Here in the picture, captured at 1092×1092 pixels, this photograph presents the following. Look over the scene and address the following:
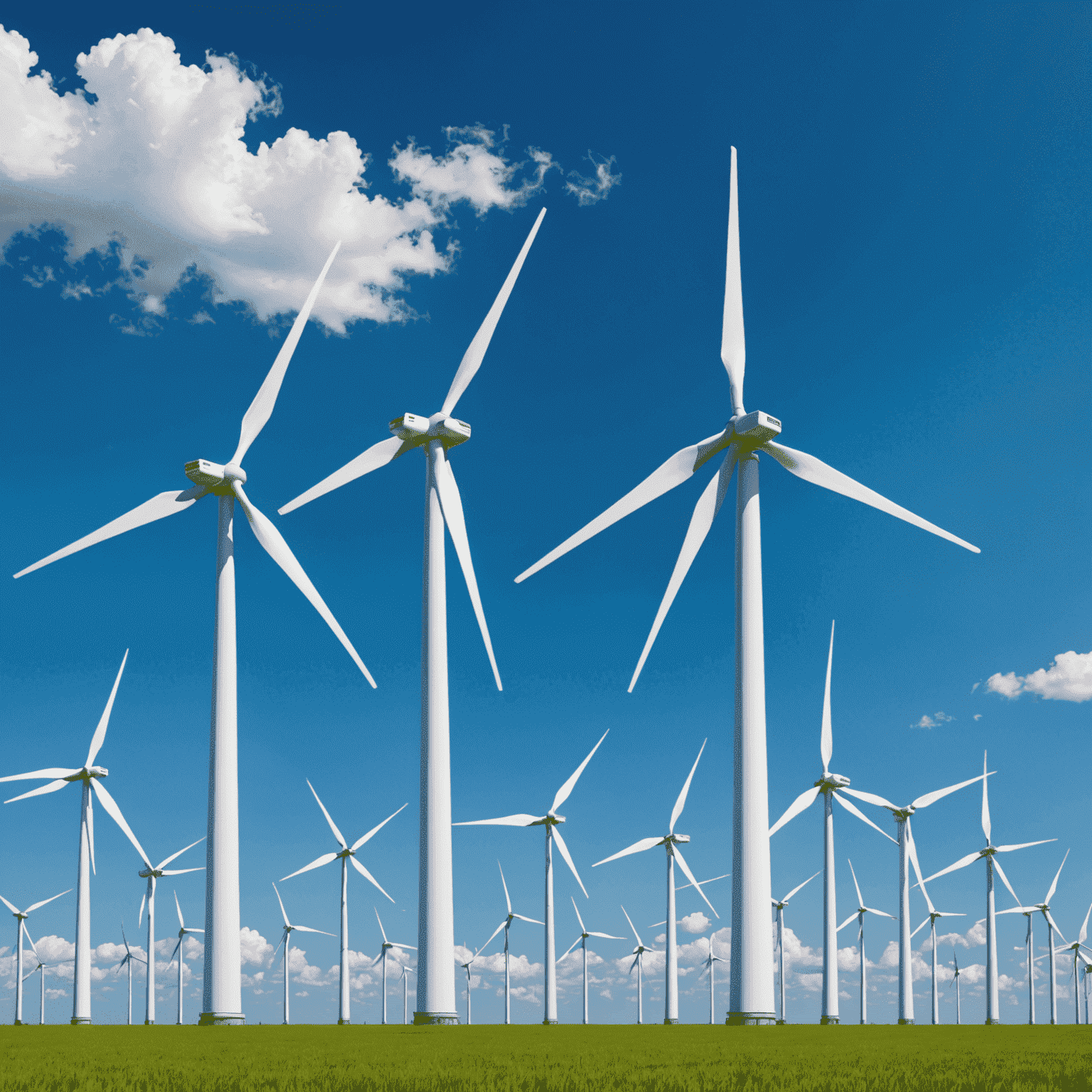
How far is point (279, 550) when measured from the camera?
155ft

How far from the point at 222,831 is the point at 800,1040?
22.8 metres

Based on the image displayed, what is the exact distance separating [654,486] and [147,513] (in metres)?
21.8

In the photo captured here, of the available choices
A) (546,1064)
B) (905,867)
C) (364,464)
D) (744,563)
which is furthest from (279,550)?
(905,867)

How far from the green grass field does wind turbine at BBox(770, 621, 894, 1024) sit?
4630cm

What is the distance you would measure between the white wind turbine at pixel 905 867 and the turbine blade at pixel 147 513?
55.5 meters

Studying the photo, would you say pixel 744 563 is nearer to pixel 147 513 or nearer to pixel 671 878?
pixel 147 513

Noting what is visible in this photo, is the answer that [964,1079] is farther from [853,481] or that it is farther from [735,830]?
[853,481]

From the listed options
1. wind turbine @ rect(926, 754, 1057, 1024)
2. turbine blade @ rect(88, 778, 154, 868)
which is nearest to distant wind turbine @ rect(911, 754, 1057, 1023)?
wind turbine @ rect(926, 754, 1057, 1024)

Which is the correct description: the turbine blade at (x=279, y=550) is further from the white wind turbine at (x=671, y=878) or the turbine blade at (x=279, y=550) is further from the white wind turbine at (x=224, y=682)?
the white wind turbine at (x=671, y=878)

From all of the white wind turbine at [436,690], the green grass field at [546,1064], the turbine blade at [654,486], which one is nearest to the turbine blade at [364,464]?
the white wind turbine at [436,690]

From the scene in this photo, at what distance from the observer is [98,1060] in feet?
65.5

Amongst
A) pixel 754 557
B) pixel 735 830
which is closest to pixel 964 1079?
pixel 735 830

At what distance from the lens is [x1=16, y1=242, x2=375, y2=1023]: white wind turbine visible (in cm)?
4141

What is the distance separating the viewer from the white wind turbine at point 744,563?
1331 inches
